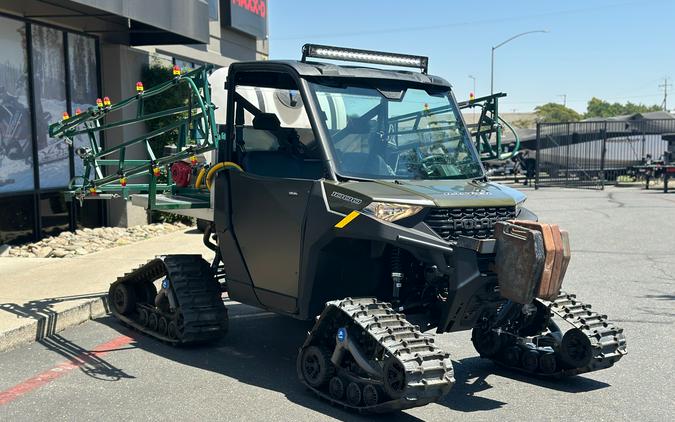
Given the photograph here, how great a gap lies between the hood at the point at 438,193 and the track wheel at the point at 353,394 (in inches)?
50.4

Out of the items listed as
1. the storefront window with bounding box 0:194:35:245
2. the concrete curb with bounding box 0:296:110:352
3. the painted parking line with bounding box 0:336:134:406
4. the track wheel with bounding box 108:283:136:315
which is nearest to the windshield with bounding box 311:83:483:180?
the painted parking line with bounding box 0:336:134:406

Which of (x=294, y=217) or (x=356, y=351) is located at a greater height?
(x=294, y=217)

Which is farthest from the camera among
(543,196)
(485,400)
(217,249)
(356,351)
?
(543,196)

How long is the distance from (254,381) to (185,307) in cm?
114

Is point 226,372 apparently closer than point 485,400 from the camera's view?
No

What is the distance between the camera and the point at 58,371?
6219 millimetres

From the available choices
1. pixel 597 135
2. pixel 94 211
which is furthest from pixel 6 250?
pixel 597 135

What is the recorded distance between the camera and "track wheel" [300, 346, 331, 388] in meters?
5.40

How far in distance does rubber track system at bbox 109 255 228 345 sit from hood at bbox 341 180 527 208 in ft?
6.94

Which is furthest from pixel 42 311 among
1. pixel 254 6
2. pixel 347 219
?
pixel 254 6

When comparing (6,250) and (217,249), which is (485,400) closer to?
(217,249)

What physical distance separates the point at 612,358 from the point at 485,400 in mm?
1071

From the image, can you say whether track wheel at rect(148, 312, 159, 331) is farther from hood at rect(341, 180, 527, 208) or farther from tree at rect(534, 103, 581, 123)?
tree at rect(534, 103, 581, 123)

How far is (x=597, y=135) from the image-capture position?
33.3m
